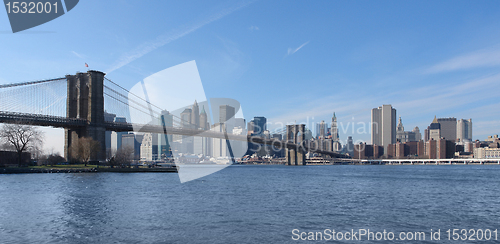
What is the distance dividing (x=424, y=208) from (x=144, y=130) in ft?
173

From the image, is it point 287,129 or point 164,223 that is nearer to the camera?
point 164,223

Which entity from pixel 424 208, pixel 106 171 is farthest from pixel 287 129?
pixel 424 208

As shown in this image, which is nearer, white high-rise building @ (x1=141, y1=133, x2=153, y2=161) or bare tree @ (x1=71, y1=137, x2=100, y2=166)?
bare tree @ (x1=71, y1=137, x2=100, y2=166)

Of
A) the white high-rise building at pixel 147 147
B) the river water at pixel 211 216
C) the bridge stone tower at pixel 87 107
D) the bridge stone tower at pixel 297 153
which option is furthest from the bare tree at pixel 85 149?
the white high-rise building at pixel 147 147

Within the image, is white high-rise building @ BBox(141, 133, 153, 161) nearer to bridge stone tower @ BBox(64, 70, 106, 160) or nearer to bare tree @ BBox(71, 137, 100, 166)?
bridge stone tower @ BBox(64, 70, 106, 160)

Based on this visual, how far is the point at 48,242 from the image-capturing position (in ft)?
43.6

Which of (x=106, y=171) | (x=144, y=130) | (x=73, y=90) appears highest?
(x=73, y=90)

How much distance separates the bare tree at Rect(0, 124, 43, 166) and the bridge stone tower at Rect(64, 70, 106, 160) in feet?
19.7

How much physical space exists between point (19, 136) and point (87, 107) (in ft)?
39.7

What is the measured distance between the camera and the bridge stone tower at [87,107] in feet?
207

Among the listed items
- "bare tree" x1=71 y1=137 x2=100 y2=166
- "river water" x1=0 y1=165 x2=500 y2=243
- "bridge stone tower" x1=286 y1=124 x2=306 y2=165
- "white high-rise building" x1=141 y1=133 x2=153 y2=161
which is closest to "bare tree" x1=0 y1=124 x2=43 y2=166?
"bare tree" x1=71 y1=137 x2=100 y2=166

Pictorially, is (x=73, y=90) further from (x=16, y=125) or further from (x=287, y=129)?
(x=287, y=129)

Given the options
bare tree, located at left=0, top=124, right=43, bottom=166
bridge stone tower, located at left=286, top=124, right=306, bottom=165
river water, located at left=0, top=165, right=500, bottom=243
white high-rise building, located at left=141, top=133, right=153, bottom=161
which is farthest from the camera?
white high-rise building, located at left=141, top=133, right=153, bottom=161

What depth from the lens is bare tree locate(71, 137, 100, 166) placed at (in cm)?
5812
